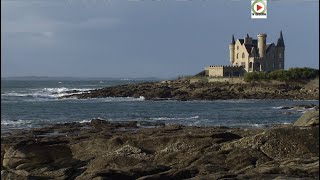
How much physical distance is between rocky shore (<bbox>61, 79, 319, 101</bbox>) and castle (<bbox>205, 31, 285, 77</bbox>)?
1689 cm

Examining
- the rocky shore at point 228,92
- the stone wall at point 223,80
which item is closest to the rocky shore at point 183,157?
the rocky shore at point 228,92

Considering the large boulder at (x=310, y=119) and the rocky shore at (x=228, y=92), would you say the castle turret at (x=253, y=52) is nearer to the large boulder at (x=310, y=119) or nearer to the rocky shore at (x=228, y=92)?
the rocky shore at (x=228, y=92)

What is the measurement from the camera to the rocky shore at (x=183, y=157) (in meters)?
9.92

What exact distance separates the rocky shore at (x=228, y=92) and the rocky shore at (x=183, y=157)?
171 feet

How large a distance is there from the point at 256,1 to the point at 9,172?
55.6 ft

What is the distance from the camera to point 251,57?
99.7m

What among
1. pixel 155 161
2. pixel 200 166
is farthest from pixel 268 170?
pixel 155 161

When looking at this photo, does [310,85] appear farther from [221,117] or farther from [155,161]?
[155,161]

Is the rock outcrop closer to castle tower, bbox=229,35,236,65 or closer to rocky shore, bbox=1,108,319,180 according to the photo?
rocky shore, bbox=1,108,319,180

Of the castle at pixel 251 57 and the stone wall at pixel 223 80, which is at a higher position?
the castle at pixel 251 57

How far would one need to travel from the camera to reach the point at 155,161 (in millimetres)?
11984

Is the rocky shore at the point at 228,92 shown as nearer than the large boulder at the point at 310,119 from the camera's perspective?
No

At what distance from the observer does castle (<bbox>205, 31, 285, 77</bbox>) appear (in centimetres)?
9756

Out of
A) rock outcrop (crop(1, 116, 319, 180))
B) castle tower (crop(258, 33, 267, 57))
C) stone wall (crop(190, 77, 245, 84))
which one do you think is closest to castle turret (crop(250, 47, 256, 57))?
castle tower (crop(258, 33, 267, 57))
